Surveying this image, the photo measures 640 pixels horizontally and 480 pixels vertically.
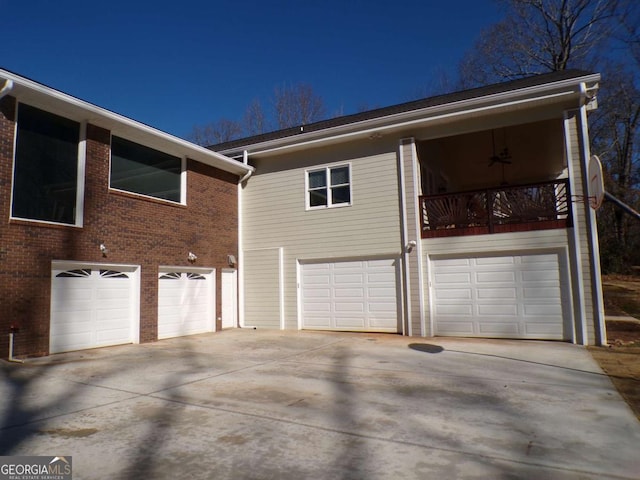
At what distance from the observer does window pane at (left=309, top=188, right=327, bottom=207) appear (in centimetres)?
1277

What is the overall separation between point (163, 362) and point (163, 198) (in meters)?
4.90

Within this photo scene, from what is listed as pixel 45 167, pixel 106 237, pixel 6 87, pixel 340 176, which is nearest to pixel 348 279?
pixel 340 176

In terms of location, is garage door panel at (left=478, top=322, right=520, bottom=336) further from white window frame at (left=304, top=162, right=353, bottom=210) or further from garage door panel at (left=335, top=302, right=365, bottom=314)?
white window frame at (left=304, top=162, right=353, bottom=210)

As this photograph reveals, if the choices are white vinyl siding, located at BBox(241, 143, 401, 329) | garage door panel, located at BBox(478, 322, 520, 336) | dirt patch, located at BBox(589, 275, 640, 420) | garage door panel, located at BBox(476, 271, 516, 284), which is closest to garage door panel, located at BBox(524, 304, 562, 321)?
garage door panel, located at BBox(478, 322, 520, 336)

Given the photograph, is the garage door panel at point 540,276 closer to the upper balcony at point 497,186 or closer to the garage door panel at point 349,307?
the upper balcony at point 497,186

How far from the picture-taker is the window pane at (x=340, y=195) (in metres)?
12.4

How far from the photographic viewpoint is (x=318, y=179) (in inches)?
508

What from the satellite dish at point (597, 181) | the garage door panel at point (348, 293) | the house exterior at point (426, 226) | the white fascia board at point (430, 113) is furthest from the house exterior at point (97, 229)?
the satellite dish at point (597, 181)

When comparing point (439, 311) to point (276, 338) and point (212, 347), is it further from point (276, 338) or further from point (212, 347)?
point (212, 347)

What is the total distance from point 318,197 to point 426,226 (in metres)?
3.32

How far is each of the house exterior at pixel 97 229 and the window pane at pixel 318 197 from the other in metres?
2.71

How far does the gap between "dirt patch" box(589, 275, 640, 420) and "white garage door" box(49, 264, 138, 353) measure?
936 centimetres

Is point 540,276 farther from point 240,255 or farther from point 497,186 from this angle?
point 240,255

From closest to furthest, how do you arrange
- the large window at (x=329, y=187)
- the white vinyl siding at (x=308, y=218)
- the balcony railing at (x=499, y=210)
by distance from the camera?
the balcony railing at (x=499, y=210) → the white vinyl siding at (x=308, y=218) → the large window at (x=329, y=187)
